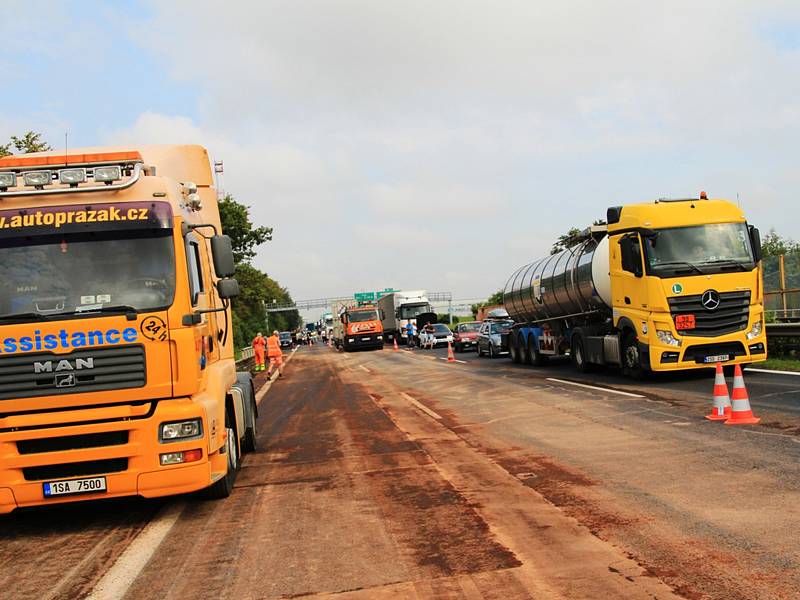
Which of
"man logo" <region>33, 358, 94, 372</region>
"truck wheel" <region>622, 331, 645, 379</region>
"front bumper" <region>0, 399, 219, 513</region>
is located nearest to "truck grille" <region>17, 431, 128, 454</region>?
"front bumper" <region>0, 399, 219, 513</region>

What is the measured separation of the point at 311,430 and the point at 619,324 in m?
8.34

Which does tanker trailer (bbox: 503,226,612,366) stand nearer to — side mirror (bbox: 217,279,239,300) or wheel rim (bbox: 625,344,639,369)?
wheel rim (bbox: 625,344,639,369)

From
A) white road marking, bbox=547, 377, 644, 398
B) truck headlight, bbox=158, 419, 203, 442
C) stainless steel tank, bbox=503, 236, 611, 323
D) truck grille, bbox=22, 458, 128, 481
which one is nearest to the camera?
truck grille, bbox=22, 458, 128, 481

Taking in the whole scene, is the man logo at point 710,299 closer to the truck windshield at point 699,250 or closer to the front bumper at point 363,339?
the truck windshield at point 699,250

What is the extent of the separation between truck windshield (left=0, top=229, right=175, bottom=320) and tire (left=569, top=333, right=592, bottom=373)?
15448mm

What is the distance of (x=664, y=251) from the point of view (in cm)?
1603

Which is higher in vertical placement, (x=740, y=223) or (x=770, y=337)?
(x=740, y=223)

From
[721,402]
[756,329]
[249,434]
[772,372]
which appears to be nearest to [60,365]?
[249,434]

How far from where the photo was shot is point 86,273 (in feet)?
22.8

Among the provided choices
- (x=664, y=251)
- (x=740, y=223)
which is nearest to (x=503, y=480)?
(x=664, y=251)

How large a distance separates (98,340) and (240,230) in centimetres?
5661

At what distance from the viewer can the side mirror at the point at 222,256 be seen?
769 centimetres

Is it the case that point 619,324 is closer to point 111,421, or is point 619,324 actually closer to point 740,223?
point 740,223

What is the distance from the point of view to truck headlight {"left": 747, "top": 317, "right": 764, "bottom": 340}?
15703 millimetres
